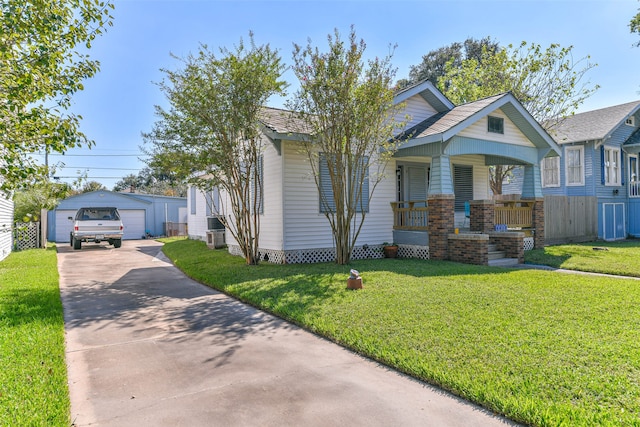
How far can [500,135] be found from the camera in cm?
1225

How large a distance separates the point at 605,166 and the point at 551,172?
2309 millimetres

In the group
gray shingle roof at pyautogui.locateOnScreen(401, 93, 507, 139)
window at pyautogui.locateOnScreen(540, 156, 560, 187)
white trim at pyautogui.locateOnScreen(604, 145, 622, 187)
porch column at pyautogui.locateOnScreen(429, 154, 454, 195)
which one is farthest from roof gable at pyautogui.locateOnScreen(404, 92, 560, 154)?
white trim at pyautogui.locateOnScreen(604, 145, 622, 187)

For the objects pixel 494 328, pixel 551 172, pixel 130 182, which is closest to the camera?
pixel 494 328

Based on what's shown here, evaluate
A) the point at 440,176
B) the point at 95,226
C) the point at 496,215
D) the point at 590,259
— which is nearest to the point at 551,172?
the point at 496,215

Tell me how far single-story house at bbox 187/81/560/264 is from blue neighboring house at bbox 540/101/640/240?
7.24m

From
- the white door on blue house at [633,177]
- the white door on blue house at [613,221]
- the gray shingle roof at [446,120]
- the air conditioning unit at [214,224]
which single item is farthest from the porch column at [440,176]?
the white door on blue house at [633,177]

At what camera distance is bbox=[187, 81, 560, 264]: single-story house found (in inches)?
425

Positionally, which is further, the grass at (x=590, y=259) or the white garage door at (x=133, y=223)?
Answer: the white garage door at (x=133, y=223)

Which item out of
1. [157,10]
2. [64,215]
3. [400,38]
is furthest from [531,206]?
[64,215]

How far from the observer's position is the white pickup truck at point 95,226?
17.5 m

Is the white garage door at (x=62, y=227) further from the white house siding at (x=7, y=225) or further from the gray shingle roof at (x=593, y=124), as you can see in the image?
the gray shingle roof at (x=593, y=124)

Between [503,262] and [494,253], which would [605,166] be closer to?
[494,253]

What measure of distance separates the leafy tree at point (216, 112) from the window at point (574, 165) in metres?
16.8

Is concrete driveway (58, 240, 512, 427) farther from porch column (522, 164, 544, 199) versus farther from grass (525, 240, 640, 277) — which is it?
porch column (522, 164, 544, 199)
